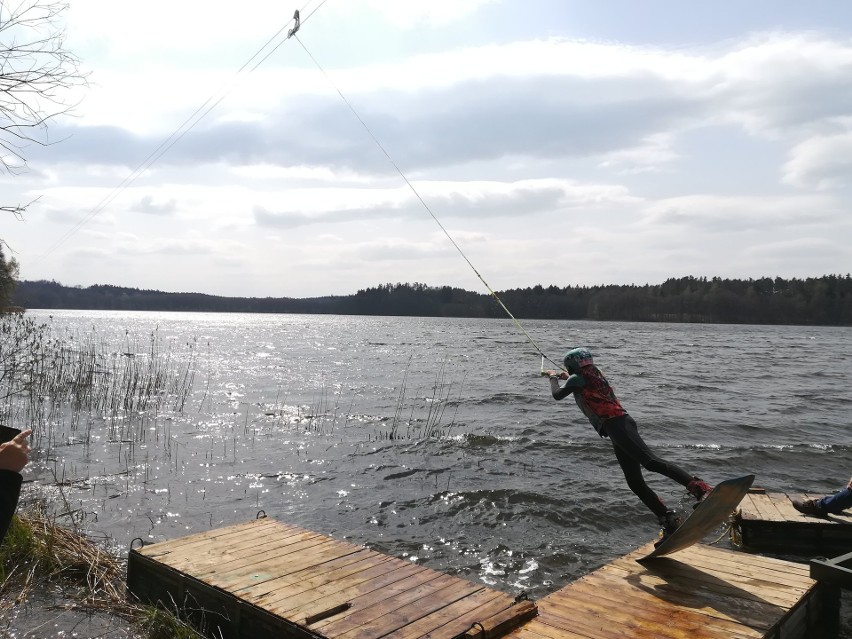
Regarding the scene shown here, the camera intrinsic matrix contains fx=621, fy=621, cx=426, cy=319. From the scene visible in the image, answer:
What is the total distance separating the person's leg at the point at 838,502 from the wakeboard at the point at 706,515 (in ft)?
9.74

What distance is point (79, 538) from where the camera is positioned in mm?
8141

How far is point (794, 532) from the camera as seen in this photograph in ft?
31.3

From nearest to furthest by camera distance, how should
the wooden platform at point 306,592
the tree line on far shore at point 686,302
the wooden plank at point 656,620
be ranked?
the wooden plank at point 656,620 → the wooden platform at point 306,592 → the tree line on far shore at point 686,302

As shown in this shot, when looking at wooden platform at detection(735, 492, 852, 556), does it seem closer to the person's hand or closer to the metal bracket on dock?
the metal bracket on dock

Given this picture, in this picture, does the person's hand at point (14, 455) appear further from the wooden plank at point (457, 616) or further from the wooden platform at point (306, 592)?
the wooden plank at point (457, 616)

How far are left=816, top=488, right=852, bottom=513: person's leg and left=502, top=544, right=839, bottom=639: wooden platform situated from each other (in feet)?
8.39

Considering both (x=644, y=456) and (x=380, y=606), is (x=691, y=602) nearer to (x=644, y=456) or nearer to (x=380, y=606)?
(x=644, y=456)

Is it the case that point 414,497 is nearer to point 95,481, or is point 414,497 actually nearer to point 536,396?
point 95,481

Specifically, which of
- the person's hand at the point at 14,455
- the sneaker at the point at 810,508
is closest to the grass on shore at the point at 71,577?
the person's hand at the point at 14,455

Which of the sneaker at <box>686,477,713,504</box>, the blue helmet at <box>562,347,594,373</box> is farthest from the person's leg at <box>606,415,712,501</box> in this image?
the blue helmet at <box>562,347,594,373</box>

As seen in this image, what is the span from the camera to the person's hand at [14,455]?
8.90 feet

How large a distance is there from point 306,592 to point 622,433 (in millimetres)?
3839

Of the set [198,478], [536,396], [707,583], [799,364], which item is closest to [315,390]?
[536,396]

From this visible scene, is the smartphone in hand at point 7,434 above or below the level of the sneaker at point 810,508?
above
